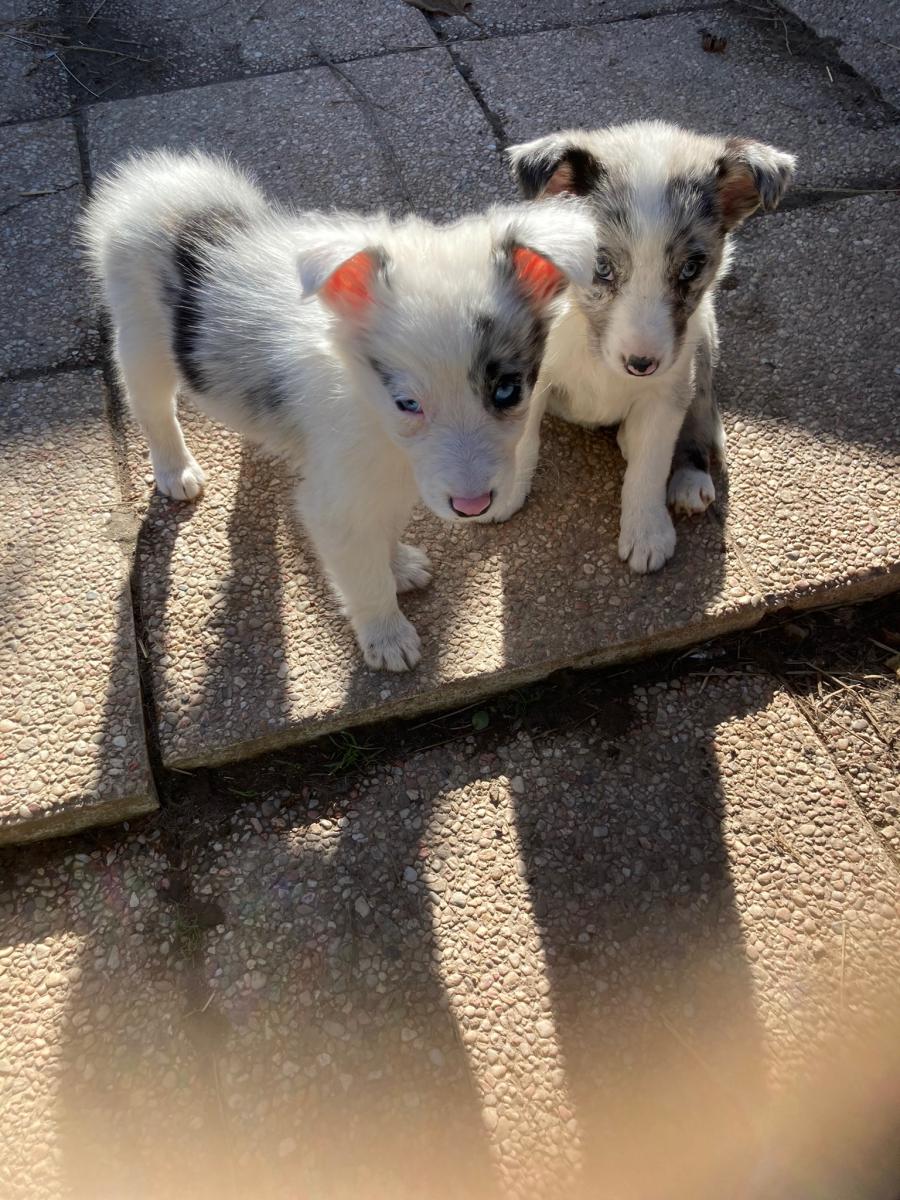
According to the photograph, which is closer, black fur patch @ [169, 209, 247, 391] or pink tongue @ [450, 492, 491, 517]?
pink tongue @ [450, 492, 491, 517]

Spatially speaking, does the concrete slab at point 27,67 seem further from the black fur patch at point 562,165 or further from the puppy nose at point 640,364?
the puppy nose at point 640,364

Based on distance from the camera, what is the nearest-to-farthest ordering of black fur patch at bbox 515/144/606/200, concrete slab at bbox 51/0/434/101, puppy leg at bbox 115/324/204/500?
black fur patch at bbox 515/144/606/200, puppy leg at bbox 115/324/204/500, concrete slab at bbox 51/0/434/101

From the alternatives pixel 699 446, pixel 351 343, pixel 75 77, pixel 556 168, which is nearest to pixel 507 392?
pixel 351 343

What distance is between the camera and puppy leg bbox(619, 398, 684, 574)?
281 centimetres

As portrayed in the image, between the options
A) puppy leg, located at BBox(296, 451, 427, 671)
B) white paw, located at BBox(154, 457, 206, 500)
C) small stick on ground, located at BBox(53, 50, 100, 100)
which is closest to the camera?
puppy leg, located at BBox(296, 451, 427, 671)

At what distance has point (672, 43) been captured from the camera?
4980 mm

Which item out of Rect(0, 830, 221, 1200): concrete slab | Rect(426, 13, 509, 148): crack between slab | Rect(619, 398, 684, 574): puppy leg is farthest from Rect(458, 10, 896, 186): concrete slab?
Rect(0, 830, 221, 1200): concrete slab

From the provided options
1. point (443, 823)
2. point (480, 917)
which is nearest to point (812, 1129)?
point (480, 917)

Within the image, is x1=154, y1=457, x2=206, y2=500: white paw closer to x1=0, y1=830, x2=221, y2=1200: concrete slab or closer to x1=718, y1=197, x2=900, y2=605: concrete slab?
x1=0, y1=830, x2=221, y2=1200: concrete slab

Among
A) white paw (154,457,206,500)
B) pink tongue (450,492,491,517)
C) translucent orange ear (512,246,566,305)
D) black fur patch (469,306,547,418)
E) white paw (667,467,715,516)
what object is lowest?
white paw (154,457,206,500)

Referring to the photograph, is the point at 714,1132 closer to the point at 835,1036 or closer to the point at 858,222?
the point at 835,1036

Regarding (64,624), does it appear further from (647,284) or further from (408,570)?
(647,284)

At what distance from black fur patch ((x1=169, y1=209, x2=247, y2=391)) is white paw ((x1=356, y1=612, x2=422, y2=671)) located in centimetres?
89

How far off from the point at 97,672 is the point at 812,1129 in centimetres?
221
